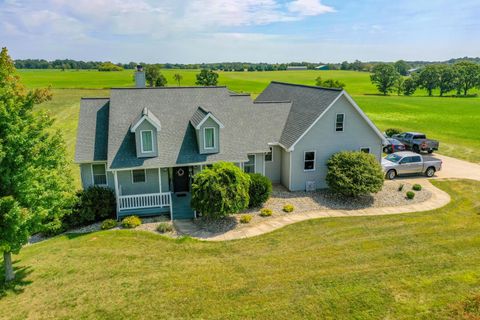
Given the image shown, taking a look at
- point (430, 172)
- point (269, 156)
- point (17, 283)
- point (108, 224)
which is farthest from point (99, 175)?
point (430, 172)

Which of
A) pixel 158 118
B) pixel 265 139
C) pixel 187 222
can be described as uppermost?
pixel 158 118

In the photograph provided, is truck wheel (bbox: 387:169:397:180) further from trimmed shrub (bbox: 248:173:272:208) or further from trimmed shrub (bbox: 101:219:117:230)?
trimmed shrub (bbox: 101:219:117:230)

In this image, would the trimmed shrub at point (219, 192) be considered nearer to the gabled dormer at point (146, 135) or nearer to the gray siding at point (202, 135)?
the gray siding at point (202, 135)

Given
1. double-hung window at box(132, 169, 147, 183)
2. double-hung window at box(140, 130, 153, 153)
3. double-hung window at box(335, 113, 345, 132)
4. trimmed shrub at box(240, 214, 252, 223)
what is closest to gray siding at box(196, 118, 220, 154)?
double-hung window at box(140, 130, 153, 153)

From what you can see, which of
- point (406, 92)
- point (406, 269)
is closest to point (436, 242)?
point (406, 269)

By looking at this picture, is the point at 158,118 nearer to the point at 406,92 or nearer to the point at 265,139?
the point at 265,139

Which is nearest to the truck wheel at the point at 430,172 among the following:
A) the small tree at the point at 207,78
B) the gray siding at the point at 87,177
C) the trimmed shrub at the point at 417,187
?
the trimmed shrub at the point at 417,187

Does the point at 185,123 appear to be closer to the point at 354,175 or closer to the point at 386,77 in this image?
the point at 354,175

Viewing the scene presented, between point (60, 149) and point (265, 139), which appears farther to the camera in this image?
point (265, 139)
